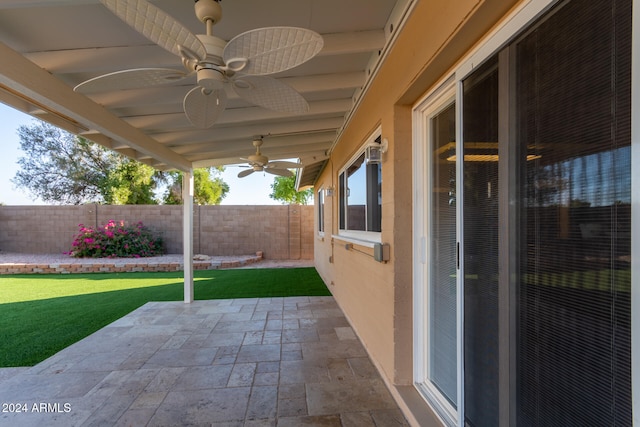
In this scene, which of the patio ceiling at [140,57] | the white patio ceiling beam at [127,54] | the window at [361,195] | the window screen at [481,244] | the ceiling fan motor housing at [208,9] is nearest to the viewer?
the window screen at [481,244]

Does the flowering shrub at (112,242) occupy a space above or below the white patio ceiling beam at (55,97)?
below

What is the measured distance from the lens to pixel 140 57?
2525 mm

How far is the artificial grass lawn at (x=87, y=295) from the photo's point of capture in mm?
3768

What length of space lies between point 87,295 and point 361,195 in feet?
18.9

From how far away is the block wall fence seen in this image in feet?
37.1

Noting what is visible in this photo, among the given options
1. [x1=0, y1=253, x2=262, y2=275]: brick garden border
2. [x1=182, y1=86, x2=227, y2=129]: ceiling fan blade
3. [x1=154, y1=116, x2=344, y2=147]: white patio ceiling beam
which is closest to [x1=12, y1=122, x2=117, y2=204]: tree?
[x1=0, y1=253, x2=262, y2=275]: brick garden border

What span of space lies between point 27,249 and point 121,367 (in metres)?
11.8

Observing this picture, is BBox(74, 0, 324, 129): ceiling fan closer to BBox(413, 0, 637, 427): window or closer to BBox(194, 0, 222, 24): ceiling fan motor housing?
BBox(194, 0, 222, 24): ceiling fan motor housing

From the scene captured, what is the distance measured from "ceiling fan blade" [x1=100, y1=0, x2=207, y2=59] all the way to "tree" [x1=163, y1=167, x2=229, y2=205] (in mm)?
19280

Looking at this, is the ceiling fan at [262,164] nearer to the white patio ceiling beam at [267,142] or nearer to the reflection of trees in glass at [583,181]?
the white patio ceiling beam at [267,142]

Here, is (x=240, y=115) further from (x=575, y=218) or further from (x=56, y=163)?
(x=56, y=163)

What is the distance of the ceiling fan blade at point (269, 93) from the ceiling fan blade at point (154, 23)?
Answer: 0.45m

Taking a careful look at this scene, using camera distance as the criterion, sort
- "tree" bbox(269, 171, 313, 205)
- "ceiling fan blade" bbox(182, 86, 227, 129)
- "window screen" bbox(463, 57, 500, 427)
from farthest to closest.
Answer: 1. "tree" bbox(269, 171, 313, 205)
2. "ceiling fan blade" bbox(182, 86, 227, 129)
3. "window screen" bbox(463, 57, 500, 427)

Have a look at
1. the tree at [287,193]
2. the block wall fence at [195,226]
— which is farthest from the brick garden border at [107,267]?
the tree at [287,193]
